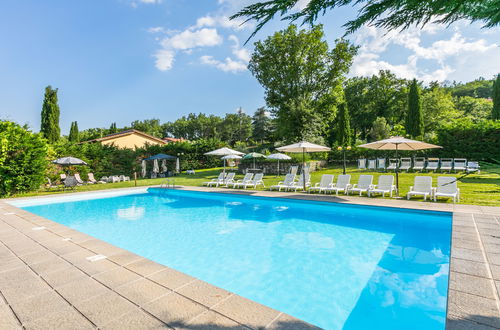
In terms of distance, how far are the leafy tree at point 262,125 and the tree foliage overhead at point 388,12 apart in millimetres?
44402

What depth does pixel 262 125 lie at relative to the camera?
47.2 meters

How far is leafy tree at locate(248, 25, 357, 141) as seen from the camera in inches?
930

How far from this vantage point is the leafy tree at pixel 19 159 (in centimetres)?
1104

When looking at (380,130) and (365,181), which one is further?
(380,130)

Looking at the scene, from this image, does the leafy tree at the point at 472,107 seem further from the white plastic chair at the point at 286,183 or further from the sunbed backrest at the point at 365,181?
the white plastic chair at the point at 286,183

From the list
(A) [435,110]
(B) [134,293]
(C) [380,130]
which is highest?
(A) [435,110]

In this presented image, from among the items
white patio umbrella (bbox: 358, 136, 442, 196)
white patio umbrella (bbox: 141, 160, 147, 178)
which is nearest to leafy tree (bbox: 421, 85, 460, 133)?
white patio umbrella (bbox: 358, 136, 442, 196)

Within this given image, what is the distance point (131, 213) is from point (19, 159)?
6.64 m

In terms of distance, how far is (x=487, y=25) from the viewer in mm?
1079

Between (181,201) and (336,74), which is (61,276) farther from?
(336,74)

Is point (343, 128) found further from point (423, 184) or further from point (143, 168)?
point (143, 168)

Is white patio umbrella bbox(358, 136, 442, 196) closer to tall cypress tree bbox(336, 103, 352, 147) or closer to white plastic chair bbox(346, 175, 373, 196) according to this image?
white plastic chair bbox(346, 175, 373, 196)

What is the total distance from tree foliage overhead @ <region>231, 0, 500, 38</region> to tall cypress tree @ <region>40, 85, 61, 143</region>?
96.4 ft

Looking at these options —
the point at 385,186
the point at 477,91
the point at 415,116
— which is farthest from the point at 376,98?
the point at 477,91
